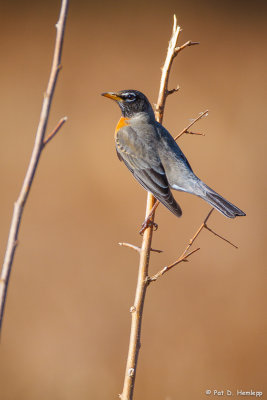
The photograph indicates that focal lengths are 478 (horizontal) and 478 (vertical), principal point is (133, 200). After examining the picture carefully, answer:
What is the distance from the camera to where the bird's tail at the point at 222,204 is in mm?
2732

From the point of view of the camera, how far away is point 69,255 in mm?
5902

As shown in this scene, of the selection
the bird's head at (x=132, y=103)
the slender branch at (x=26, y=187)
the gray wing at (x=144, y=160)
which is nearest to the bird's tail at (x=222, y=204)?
the gray wing at (x=144, y=160)

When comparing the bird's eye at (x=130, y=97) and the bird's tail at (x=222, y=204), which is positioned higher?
the bird's eye at (x=130, y=97)

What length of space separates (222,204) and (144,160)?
749mm

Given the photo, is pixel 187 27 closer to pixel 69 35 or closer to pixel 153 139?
pixel 69 35

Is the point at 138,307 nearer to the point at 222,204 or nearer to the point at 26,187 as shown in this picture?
the point at 26,187

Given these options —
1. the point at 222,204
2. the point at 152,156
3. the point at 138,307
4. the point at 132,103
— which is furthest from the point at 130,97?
the point at 138,307

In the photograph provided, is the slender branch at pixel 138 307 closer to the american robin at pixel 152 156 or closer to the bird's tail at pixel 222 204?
the bird's tail at pixel 222 204

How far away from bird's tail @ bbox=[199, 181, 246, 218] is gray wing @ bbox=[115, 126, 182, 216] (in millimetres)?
226

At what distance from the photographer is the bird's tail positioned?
2.73 metres

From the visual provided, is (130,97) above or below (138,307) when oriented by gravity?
above

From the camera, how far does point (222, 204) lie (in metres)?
2.85

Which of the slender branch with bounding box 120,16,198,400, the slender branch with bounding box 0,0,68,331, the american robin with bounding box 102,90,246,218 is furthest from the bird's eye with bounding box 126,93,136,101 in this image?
the slender branch with bounding box 0,0,68,331

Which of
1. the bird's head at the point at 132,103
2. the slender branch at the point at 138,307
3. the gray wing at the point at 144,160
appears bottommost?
the slender branch at the point at 138,307
